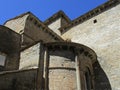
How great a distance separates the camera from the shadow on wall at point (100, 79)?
477 inches

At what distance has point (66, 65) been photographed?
10375mm

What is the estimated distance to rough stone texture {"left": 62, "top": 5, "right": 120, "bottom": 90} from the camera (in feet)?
40.3

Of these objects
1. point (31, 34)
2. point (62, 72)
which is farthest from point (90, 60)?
point (31, 34)

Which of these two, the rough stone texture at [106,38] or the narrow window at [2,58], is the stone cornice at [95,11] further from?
the narrow window at [2,58]

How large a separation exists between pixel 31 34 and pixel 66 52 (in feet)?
12.7

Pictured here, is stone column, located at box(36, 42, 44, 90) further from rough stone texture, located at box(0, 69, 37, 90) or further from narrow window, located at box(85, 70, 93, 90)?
narrow window, located at box(85, 70, 93, 90)

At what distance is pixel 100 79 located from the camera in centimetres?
1256

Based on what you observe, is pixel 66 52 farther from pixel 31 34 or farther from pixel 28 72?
pixel 31 34

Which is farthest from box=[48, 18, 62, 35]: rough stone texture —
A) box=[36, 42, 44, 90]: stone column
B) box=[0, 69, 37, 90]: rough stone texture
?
box=[0, 69, 37, 90]: rough stone texture

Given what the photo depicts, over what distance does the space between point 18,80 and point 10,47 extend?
378cm

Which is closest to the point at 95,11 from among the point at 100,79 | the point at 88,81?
the point at 100,79

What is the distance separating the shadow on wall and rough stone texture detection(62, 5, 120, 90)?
0.24 meters

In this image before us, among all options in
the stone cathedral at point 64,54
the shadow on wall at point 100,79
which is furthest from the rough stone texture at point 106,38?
the shadow on wall at point 100,79

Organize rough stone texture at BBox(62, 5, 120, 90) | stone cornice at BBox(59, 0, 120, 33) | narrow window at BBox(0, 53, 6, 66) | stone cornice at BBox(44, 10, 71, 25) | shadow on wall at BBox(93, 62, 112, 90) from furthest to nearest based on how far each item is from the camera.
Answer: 1. stone cornice at BBox(44, 10, 71, 25)
2. stone cornice at BBox(59, 0, 120, 33)
3. rough stone texture at BBox(62, 5, 120, 90)
4. shadow on wall at BBox(93, 62, 112, 90)
5. narrow window at BBox(0, 53, 6, 66)
